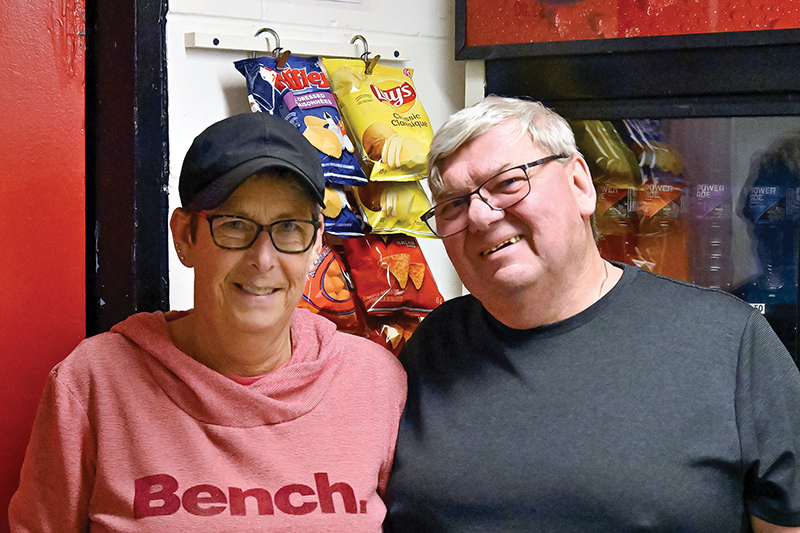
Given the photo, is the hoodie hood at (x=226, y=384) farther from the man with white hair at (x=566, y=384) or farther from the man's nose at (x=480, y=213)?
the man's nose at (x=480, y=213)

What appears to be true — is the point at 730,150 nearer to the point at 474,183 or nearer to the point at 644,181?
the point at 644,181

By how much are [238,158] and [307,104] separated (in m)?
0.69

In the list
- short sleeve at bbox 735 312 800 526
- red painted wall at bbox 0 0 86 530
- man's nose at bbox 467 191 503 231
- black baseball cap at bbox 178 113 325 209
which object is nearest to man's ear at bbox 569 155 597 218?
man's nose at bbox 467 191 503 231

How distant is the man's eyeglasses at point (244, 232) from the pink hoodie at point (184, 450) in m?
0.20

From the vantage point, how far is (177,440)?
1261 millimetres

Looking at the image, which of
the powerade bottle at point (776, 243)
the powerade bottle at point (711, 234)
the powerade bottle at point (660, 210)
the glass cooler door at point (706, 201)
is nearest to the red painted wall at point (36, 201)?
the glass cooler door at point (706, 201)

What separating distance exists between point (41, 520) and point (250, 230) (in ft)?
1.80

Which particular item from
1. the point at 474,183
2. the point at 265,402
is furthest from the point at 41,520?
the point at 474,183

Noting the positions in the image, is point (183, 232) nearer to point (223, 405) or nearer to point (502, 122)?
point (223, 405)

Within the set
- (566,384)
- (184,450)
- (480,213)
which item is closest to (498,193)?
(480,213)

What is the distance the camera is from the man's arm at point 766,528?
1.29 metres

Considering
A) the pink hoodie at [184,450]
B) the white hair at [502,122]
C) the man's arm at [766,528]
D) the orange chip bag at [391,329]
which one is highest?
the white hair at [502,122]

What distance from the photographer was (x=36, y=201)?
5.33ft

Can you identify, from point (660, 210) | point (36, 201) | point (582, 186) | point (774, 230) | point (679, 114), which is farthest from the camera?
point (660, 210)
